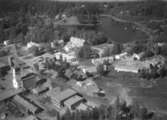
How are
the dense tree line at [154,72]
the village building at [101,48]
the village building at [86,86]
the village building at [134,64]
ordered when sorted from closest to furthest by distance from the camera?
the village building at [86,86], the dense tree line at [154,72], the village building at [134,64], the village building at [101,48]

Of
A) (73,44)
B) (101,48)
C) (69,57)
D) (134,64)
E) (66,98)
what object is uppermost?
(73,44)

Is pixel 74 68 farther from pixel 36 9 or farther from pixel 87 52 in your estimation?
pixel 36 9

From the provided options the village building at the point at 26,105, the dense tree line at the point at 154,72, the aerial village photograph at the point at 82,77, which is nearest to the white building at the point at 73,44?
the aerial village photograph at the point at 82,77

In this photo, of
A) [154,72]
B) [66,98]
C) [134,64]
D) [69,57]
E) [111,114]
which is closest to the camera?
[111,114]

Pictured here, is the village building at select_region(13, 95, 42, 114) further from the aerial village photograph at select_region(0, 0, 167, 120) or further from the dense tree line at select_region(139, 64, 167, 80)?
the dense tree line at select_region(139, 64, 167, 80)

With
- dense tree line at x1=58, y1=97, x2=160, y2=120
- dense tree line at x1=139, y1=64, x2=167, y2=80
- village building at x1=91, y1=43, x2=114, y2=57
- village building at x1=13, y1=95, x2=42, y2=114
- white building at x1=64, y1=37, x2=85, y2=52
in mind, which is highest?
white building at x1=64, y1=37, x2=85, y2=52

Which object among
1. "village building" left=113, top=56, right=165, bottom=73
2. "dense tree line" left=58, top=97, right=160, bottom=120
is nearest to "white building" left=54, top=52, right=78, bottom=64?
"village building" left=113, top=56, right=165, bottom=73

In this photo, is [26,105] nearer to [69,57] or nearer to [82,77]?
[82,77]

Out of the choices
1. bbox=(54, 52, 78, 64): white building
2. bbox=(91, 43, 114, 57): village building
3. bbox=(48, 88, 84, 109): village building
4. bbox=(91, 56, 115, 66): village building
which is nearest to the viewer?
bbox=(48, 88, 84, 109): village building

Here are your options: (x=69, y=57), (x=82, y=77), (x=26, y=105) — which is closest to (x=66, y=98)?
(x=26, y=105)

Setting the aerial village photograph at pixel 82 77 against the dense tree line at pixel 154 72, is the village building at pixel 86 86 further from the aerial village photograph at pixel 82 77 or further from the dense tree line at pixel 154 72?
the dense tree line at pixel 154 72

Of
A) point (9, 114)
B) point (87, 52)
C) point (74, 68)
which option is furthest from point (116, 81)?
point (9, 114)
